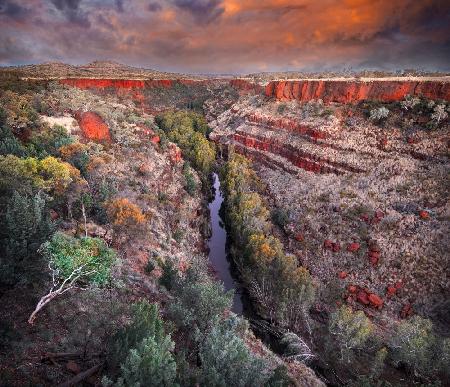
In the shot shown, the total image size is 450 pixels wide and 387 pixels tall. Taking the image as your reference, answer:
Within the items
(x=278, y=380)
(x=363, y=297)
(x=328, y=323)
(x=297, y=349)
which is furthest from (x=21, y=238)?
(x=363, y=297)

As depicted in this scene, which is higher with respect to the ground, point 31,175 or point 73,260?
point 31,175

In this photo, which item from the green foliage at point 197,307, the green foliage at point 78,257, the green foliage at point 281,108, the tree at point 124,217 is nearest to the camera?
the green foliage at point 78,257

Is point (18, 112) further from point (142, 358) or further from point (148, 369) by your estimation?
point (148, 369)

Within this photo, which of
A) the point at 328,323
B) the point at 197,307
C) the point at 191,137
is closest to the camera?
the point at 197,307

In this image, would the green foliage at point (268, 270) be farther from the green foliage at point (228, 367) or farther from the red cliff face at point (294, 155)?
the green foliage at point (228, 367)

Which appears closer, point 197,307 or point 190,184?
point 197,307

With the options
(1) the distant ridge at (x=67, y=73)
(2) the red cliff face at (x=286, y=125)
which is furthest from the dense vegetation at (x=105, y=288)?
(1) the distant ridge at (x=67, y=73)

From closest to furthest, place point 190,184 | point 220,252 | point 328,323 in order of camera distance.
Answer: point 328,323, point 220,252, point 190,184
